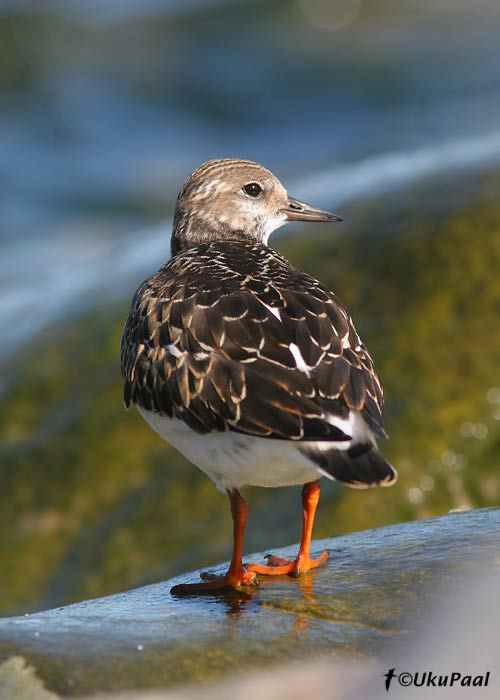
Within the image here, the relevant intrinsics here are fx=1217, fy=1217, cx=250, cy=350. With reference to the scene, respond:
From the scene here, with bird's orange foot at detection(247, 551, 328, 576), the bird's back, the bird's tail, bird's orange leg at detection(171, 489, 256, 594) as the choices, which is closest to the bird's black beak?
the bird's back

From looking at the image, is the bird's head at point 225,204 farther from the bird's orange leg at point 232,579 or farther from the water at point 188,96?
the water at point 188,96

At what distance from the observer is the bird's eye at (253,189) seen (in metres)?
5.88

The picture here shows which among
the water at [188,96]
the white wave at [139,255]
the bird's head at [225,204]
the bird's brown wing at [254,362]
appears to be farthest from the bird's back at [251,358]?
the water at [188,96]

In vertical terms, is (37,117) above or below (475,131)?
above

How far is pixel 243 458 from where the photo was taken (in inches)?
160

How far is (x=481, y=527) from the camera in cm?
451

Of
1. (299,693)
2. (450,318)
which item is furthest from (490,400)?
(299,693)

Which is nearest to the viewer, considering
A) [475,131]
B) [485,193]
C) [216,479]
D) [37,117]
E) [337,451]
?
[337,451]

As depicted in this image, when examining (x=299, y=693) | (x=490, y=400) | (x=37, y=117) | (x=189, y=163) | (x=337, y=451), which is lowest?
(x=299, y=693)

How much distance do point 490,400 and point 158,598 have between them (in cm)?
259

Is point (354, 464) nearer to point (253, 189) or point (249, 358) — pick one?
point (249, 358)

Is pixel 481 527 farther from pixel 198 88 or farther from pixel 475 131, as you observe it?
pixel 198 88

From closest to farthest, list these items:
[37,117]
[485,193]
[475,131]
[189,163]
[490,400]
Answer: [490,400] → [485,193] → [475,131] → [189,163] → [37,117]

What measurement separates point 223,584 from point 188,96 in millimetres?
15585
